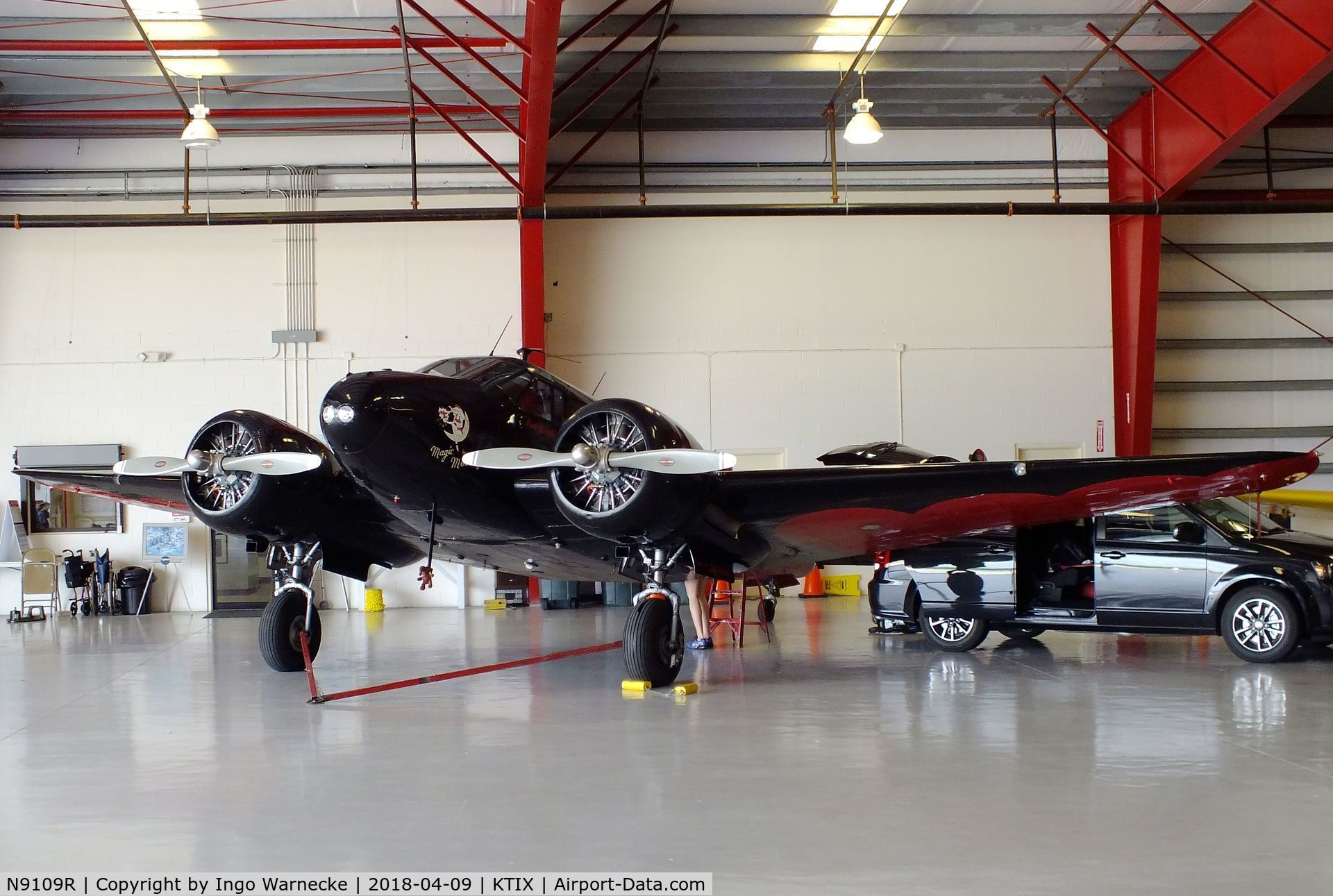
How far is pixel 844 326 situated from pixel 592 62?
649cm

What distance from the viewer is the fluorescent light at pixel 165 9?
13.9m

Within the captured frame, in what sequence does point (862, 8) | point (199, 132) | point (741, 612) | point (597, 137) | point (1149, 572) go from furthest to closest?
point (597, 137) < point (862, 8) < point (199, 132) < point (741, 612) < point (1149, 572)

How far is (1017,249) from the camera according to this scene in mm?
18969

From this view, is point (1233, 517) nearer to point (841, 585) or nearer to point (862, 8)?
point (862, 8)

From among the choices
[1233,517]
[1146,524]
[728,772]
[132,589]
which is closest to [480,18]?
[1146,524]

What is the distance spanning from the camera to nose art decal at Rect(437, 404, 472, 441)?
815 centimetres

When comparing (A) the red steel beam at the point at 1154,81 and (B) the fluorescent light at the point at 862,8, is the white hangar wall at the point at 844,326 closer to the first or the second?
(A) the red steel beam at the point at 1154,81

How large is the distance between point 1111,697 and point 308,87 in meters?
14.7

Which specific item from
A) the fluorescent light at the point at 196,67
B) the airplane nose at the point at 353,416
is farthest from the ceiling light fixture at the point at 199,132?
the airplane nose at the point at 353,416

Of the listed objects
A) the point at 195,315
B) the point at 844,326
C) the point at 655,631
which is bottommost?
the point at 655,631

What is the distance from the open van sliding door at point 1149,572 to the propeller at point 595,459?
14.0 feet

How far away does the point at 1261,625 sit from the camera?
9.21 m

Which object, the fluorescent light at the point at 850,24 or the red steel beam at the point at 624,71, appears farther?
the red steel beam at the point at 624,71

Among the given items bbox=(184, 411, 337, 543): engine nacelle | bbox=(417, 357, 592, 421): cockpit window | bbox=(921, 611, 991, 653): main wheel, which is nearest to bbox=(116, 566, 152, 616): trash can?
bbox=(184, 411, 337, 543): engine nacelle
